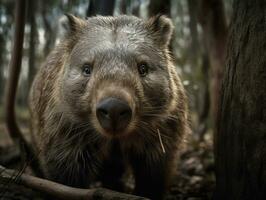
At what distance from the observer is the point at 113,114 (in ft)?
12.3

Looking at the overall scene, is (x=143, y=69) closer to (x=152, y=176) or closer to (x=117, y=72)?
(x=117, y=72)

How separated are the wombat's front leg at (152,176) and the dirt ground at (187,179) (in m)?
0.47

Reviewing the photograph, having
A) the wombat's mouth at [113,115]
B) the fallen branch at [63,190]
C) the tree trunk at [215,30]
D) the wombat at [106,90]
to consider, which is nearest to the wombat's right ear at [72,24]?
the wombat at [106,90]

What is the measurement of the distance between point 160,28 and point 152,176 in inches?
60.5

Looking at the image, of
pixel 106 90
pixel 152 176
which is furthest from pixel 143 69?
pixel 152 176

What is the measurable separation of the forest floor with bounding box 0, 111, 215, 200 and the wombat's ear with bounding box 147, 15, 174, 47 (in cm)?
179

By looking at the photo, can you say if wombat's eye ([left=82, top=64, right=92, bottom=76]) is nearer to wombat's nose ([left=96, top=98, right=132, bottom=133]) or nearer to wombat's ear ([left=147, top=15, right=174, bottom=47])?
wombat's nose ([left=96, top=98, right=132, bottom=133])

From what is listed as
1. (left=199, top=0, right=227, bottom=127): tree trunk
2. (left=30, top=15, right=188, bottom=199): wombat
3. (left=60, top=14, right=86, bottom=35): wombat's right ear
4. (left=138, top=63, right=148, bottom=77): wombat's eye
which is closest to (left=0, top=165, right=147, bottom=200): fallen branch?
(left=30, top=15, right=188, bottom=199): wombat

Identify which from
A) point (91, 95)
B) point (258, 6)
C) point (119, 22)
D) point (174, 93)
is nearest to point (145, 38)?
point (119, 22)

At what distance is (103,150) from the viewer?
16.5 feet

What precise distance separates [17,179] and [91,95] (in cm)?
100

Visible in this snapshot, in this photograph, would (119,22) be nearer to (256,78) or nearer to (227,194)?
(256,78)

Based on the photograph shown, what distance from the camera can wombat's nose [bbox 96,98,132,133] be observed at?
12.2 ft

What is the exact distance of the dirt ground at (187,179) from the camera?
4.83 meters
